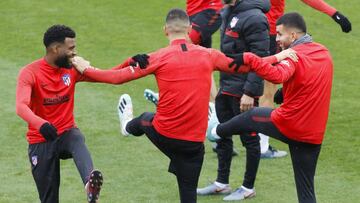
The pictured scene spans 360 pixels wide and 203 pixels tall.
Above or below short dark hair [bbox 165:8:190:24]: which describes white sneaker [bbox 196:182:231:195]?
below

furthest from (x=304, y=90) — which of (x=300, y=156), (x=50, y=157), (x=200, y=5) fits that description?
(x=200, y=5)

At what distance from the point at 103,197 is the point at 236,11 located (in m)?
2.66

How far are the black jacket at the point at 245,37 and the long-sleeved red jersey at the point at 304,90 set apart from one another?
107 centimetres

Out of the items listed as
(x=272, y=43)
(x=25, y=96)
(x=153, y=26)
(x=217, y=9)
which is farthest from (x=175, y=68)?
(x=153, y=26)

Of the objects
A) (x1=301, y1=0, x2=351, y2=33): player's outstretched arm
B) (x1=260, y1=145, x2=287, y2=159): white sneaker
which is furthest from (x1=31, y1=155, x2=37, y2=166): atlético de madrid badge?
(x1=301, y1=0, x2=351, y2=33): player's outstretched arm

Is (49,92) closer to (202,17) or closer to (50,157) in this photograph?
(50,157)

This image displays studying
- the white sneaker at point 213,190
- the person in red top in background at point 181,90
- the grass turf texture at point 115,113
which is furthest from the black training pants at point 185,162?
the white sneaker at point 213,190

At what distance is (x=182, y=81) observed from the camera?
29.4ft

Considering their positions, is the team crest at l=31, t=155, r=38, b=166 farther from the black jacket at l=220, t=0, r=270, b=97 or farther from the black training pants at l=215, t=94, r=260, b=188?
the black jacket at l=220, t=0, r=270, b=97

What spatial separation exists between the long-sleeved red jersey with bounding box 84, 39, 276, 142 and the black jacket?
1.43 metres

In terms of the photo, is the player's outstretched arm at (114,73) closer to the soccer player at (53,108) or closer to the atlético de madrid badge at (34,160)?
the soccer player at (53,108)

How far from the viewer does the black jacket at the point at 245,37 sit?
10.6 m

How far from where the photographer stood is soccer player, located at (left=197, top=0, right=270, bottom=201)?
34.8ft

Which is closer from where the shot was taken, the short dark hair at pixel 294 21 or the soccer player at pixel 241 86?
the short dark hair at pixel 294 21
